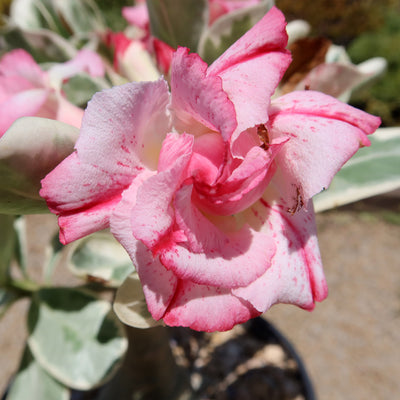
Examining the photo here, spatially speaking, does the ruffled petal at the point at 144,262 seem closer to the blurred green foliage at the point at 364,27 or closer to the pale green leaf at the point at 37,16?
the pale green leaf at the point at 37,16

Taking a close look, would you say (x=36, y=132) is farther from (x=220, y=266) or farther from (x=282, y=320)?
(x=282, y=320)

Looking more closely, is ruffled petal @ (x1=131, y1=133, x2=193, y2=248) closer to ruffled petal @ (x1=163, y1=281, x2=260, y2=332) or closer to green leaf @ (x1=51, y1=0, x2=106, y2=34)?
ruffled petal @ (x1=163, y1=281, x2=260, y2=332)

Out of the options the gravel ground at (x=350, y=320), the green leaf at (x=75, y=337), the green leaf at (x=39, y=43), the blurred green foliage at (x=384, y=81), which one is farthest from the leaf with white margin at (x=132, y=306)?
the blurred green foliage at (x=384, y=81)

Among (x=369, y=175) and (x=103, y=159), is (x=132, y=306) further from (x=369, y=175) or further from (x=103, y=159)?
(x=369, y=175)

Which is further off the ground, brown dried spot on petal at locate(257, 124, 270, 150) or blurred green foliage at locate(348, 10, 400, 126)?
brown dried spot on petal at locate(257, 124, 270, 150)

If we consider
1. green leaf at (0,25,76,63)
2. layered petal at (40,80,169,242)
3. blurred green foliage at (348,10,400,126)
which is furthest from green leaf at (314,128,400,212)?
blurred green foliage at (348,10,400,126)

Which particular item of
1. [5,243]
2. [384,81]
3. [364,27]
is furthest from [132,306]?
[364,27]
